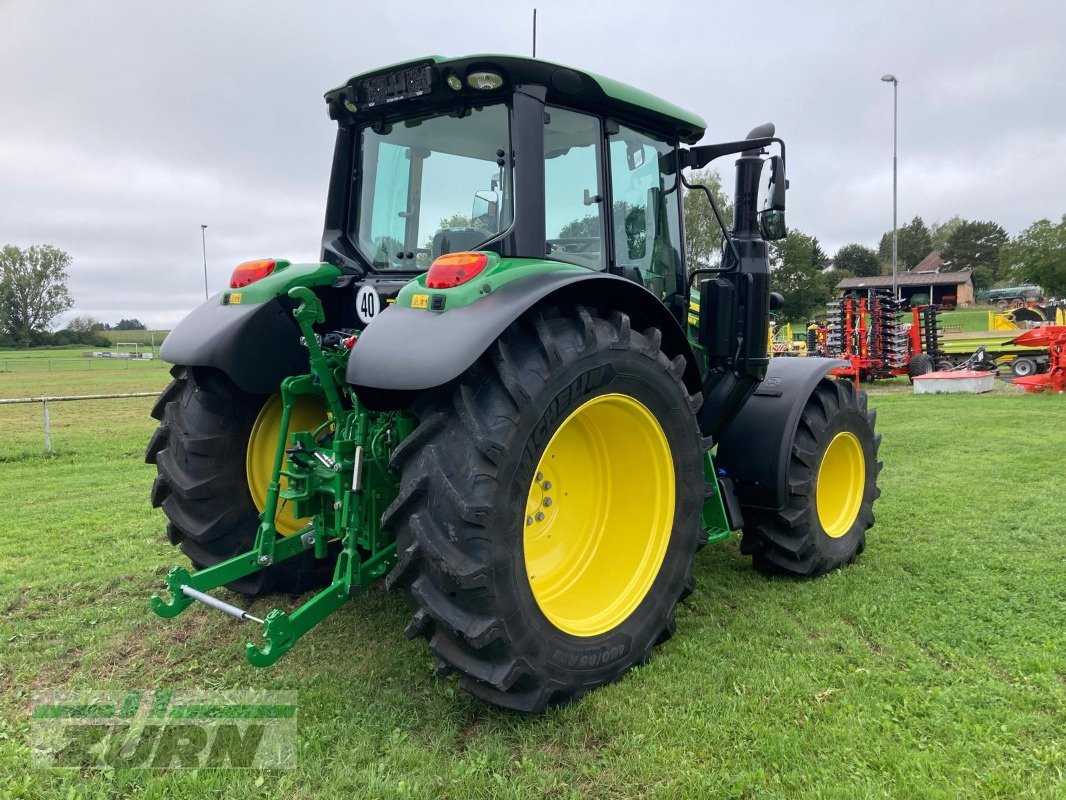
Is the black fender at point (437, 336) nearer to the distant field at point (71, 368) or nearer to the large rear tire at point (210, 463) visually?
the large rear tire at point (210, 463)

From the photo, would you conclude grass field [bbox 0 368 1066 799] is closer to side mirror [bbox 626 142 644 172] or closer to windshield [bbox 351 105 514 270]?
windshield [bbox 351 105 514 270]

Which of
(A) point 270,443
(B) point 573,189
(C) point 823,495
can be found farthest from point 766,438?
(A) point 270,443

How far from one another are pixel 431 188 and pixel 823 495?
2941 millimetres

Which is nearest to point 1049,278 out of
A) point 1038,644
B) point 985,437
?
point 985,437

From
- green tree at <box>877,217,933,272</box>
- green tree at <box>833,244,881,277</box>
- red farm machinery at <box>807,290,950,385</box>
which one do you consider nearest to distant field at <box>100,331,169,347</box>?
red farm machinery at <box>807,290,950,385</box>

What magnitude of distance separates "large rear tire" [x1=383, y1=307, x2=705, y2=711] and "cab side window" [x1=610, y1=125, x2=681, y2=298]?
2.71ft

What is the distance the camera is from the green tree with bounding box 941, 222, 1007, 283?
70875mm

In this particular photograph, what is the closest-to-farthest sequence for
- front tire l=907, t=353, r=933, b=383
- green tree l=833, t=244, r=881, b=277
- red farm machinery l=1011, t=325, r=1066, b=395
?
1. red farm machinery l=1011, t=325, r=1066, b=395
2. front tire l=907, t=353, r=933, b=383
3. green tree l=833, t=244, r=881, b=277

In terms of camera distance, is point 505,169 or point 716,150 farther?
point 716,150

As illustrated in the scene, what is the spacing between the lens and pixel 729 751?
8.07 feet

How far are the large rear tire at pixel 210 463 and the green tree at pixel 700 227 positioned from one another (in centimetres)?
255

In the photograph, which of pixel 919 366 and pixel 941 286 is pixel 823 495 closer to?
pixel 919 366

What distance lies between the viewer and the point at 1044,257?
119 feet

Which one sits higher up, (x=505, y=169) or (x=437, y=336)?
(x=505, y=169)
